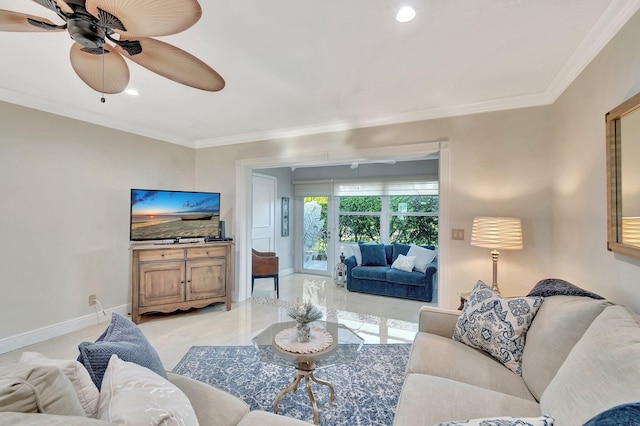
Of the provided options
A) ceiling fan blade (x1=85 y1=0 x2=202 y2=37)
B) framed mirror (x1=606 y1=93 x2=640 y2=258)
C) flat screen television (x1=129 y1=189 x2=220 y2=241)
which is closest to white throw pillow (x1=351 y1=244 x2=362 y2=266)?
flat screen television (x1=129 y1=189 x2=220 y2=241)

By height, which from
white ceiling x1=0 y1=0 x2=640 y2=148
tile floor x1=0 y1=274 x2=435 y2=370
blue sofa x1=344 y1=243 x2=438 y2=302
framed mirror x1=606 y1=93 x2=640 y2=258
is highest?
white ceiling x1=0 y1=0 x2=640 y2=148

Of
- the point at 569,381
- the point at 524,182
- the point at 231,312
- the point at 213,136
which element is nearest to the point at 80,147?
the point at 213,136

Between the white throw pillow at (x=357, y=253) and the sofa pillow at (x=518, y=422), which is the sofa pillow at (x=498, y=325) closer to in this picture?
the sofa pillow at (x=518, y=422)

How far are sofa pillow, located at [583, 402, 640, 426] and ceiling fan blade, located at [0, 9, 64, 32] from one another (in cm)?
226

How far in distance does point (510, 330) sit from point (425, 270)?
2977 mm

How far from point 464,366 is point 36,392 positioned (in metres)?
1.83

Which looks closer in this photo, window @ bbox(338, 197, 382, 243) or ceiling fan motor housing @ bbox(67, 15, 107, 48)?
ceiling fan motor housing @ bbox(67, 15, 107, 48)

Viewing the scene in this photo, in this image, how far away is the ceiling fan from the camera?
3.70ft

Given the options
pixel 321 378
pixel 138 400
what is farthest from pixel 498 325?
pixel 138 400

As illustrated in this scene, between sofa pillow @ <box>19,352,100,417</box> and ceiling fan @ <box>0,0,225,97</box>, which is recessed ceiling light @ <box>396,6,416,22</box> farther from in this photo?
sofa pillow @ <box>19,352,100,417</box>

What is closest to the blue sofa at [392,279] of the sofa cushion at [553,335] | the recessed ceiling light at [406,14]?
the sofa cushion at [553,335]

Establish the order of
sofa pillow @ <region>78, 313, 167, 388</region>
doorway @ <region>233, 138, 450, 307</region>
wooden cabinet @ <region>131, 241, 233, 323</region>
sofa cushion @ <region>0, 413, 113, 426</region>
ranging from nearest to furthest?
1. sofa cushion @ <region>0, 413, 113, 426</region>
2. sofa pillow @ <region>78, 313, 167, 388</region>
3. doorway @ <region>233, 138, 450, 307</region>
4. wooden cabinet @ <region>131, 241, 233, 323</region>

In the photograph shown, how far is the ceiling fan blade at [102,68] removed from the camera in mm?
1564

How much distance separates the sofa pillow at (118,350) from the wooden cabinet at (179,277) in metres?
2.23
